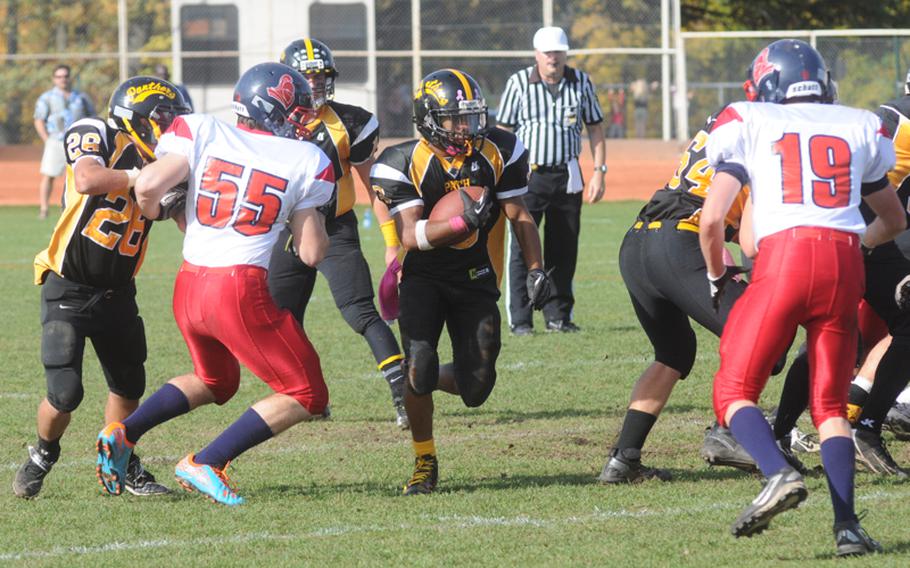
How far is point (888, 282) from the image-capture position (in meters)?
5.41

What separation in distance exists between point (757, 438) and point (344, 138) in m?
3.15

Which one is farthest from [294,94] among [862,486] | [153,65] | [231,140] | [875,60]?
[153,65]

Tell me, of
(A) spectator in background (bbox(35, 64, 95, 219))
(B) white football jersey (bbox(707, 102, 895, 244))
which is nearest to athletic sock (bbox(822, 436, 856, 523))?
(B) white football jersey (bbox(707, 102, 895, 244))

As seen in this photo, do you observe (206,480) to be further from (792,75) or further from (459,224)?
(792,75)

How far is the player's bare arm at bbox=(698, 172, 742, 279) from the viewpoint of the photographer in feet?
14.0

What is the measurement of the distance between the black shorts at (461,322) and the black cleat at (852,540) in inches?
63.7

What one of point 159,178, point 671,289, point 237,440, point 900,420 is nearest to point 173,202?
point 159,178

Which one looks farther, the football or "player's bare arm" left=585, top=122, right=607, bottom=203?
"player's bare arm" left=585, top=122, right=607, bottom=203

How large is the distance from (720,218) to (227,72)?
20.0m

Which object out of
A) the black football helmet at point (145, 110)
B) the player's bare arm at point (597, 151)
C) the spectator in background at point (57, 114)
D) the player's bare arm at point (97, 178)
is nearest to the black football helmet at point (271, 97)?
the black football helmet at point (145, 110)

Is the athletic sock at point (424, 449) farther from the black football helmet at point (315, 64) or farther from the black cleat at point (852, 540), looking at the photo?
the black football helmet at point (315, 64)

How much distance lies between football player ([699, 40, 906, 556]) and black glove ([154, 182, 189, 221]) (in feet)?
5.84

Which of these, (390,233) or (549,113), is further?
(549,113)

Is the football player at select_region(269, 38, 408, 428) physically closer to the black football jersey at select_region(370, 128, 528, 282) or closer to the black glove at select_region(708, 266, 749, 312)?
the black football jersey at select_region(370, 128, 528, 282)
